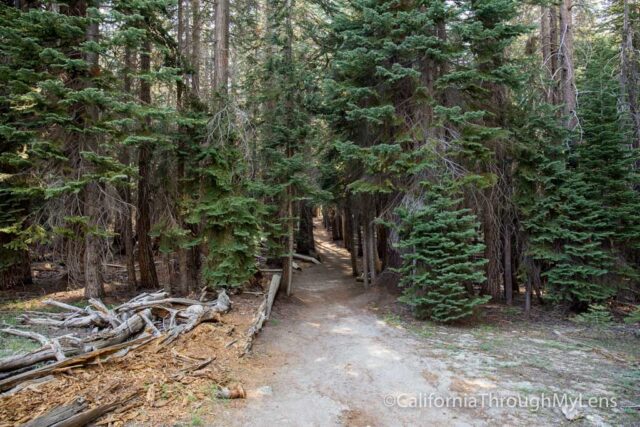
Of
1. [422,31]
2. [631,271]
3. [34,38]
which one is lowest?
[631,271]

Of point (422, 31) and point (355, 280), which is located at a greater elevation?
point (422, 31)

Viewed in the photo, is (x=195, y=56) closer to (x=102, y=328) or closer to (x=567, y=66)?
(x=102, y=328)

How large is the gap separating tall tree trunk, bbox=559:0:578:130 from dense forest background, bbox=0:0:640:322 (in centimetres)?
6

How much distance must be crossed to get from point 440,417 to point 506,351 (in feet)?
9.78

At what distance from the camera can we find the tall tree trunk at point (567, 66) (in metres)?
10.6

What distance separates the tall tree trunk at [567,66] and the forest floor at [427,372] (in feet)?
19.7

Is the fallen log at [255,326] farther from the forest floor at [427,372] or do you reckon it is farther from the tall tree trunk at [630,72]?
the tall tree trunk at [630,72]

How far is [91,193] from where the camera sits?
8.01 m

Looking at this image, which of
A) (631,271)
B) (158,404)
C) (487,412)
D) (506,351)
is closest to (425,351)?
(506,351)

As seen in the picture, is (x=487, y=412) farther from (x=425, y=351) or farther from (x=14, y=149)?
(x=14, y=149)

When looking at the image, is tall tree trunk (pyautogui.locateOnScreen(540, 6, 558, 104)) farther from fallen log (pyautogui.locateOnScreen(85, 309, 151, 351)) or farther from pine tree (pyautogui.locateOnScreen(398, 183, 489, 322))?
fallen log (pyautogui.locateOnScreen(85, 309, 151, 351))

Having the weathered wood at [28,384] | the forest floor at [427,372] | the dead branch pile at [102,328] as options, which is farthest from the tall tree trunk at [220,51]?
the weathered wood at [28,384]

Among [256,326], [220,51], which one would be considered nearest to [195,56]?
[220,51]

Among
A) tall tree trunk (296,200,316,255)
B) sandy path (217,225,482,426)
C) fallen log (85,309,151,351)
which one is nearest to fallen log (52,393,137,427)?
sandy path (217,225,482,426)
